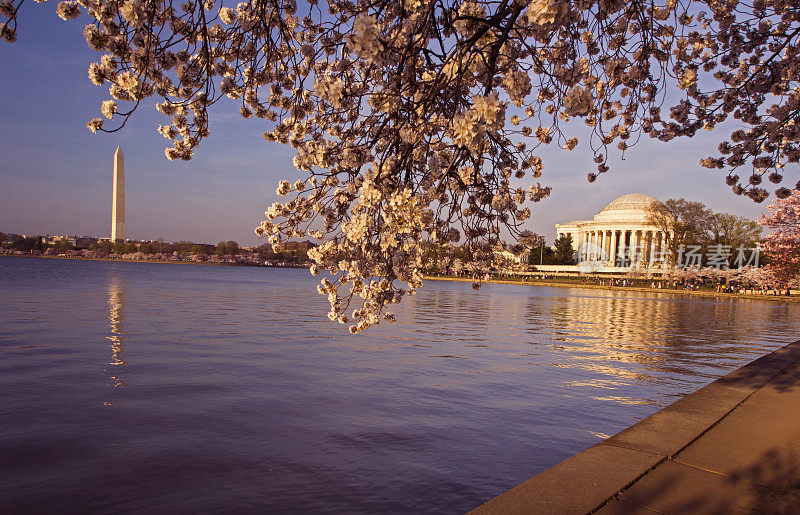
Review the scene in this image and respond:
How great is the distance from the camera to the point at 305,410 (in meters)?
8.01

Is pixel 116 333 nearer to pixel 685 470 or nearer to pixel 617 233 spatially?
pixel 685 470

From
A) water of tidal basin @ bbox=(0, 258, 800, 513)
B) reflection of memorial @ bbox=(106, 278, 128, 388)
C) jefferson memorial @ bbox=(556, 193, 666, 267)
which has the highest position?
jefferson memorial @ bbox=(556, 193, 666, 267)

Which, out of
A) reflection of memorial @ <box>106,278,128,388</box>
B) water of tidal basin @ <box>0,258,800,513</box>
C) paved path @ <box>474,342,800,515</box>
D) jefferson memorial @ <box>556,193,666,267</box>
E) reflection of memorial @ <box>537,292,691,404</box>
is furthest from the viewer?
jefferson memorial @ <box>556,193,666,267</box>

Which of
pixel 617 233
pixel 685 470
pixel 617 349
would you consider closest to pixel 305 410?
pixel 685 470

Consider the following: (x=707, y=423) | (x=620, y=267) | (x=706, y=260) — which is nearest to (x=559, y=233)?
(x=620, y=267)

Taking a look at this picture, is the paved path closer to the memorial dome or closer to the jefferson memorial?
the jefferson memorial

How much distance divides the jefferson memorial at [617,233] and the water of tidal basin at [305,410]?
9559 cm

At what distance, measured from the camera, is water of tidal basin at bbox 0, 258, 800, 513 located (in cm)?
529

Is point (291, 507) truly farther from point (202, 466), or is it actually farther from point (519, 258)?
point (519, 258)

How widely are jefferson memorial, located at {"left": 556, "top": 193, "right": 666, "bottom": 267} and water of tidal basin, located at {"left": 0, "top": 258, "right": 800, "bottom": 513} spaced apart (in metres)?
95.6

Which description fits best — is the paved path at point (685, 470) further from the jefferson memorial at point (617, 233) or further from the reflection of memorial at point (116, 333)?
the jefferson memorial at point (617, 233)

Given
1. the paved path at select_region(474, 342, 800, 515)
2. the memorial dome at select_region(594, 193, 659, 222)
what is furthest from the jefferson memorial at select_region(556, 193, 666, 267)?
the paved path at select_region(474, 342, 800, 515)

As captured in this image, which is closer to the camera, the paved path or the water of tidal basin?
the paved path

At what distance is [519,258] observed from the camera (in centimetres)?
493
